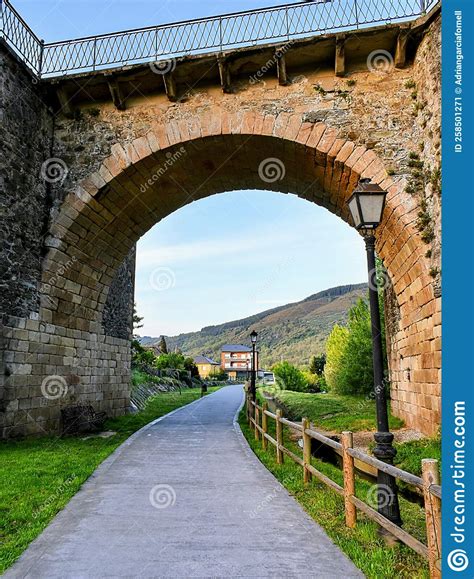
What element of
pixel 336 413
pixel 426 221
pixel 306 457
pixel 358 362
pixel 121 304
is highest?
pixel 426 221

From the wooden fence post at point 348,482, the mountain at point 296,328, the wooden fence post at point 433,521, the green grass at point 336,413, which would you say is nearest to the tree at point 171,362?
the green grass at point 336,413

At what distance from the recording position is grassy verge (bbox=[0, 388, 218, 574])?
432 centimetres

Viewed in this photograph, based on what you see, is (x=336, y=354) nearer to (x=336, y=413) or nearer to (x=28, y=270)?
(x=336, y=413)

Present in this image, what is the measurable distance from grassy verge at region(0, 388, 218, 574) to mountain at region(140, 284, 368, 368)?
9463cm

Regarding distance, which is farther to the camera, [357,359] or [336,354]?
[336,354]

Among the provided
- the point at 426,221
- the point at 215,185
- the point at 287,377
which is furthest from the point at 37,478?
the point at 287,377

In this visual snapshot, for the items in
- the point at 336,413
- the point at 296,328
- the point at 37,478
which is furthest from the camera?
the point at 296,328

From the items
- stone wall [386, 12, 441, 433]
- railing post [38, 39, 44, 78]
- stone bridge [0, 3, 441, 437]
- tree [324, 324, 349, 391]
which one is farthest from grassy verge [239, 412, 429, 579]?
tree [324, 324, 349, 391]

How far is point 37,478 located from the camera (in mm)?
6504

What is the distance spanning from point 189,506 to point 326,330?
13646 centimetres

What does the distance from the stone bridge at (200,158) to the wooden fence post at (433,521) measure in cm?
612

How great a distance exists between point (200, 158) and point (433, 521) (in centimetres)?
1011

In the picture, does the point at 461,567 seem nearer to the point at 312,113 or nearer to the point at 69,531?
the point at 69,531

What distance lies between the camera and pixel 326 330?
5453 inches
